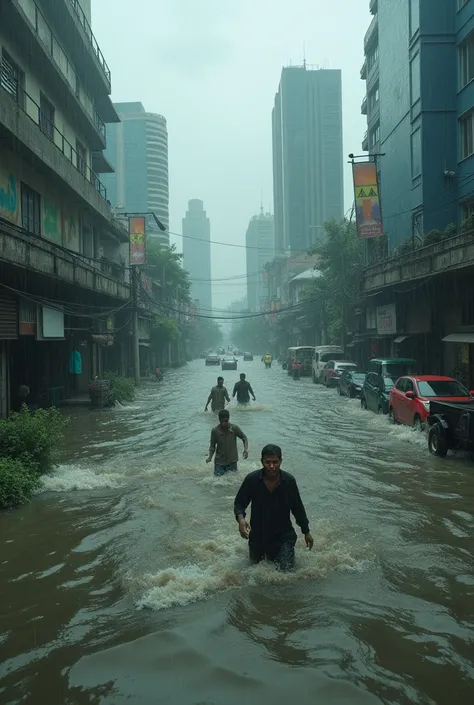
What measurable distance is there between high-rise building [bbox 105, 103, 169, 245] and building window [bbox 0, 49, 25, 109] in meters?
169

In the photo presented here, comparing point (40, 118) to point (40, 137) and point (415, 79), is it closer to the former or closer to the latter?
point (40, 137)

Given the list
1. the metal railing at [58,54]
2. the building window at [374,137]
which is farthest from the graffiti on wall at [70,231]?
the building window at [374,137]

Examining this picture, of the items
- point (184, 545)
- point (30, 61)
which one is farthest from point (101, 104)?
point (184, 545)

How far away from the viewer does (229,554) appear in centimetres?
712

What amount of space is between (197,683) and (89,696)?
0.75 m

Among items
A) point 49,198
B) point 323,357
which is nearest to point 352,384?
point 323,357

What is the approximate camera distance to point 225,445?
34.1 ft

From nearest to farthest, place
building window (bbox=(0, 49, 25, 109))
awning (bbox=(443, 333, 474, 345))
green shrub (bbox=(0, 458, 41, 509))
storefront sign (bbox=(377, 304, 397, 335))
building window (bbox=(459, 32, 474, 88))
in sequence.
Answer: green shrub (bbox=(0, 458, 41, 509))
building window (bbox=(0, 49, 25, 109))
awning (bbox=(443, 333, 474, 345))
building window (bbox=(459, 32, 474, 88))
storefront sign (bbox=(377, 304, 397, 335))

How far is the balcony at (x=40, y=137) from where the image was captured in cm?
1681

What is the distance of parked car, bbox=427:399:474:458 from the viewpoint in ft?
40.1

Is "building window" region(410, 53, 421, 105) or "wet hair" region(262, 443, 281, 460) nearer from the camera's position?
"wet hair" region(262, 443, 281, 460)

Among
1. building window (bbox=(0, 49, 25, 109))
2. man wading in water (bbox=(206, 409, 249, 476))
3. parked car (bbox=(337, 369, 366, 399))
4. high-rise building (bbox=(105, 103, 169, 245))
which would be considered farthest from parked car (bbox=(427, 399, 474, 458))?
high-rise building (bbox=(105, 103, 169, 245))

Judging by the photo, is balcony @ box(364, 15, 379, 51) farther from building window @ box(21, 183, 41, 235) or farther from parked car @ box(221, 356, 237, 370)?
parked car @ box(221, 356, 237, 370)

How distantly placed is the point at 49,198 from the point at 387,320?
1786 centimetres
